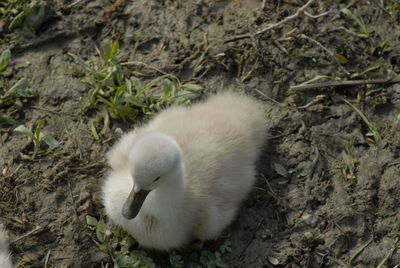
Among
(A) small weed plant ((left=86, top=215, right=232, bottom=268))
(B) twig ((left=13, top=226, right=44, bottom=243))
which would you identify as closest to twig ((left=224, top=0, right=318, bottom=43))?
(A) small weed plant ((left=86, top=215, right=232, bottom=268))

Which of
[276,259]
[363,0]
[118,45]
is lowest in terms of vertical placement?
[276,259]

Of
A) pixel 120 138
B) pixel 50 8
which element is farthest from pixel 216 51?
pixel 50 8

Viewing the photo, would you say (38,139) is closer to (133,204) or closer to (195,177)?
(133,204)

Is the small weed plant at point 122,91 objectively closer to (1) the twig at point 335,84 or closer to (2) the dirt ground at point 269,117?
(2) the dirt ground at point 269,117

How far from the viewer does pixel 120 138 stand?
14.6 feet

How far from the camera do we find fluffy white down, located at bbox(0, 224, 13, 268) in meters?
3.75

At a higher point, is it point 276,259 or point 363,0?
point 363,0

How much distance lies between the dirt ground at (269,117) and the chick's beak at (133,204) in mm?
490

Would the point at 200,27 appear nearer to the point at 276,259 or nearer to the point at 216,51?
the point at 216,51

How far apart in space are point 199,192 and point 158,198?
267 millimetres

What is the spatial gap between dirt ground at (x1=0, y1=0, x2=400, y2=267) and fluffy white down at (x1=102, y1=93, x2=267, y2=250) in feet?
0.65

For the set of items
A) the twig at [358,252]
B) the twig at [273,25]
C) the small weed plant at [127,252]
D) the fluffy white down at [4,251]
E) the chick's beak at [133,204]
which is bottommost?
the twig at [358,252]

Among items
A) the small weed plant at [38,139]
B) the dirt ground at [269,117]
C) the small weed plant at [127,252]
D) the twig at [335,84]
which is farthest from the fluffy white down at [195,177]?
the twig at [335,84]

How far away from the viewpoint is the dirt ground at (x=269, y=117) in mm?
4059
